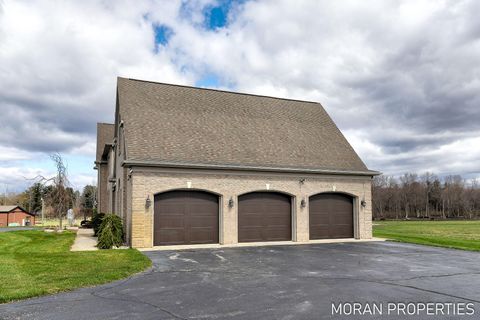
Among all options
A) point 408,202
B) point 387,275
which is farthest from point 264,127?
point 408,202

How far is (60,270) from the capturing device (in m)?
10.8

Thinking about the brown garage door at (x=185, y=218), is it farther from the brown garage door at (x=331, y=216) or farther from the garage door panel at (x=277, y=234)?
the brown garage door at (x=331, y=216)

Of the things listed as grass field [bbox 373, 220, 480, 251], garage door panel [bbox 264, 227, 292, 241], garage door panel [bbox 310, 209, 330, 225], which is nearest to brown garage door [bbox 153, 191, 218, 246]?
garage door panel [bbox 264, 227, 292, 241]

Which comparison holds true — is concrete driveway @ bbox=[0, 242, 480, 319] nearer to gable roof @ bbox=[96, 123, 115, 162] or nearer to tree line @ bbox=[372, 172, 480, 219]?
gable roof @ bbox=[96, 123, 115, 162]

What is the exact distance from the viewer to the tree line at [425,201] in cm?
10369

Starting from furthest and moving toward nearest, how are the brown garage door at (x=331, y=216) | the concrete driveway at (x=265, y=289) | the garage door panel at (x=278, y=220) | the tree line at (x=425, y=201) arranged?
the tree line at (x=425, y=201), the brown garage door at (x=331, y=216), the garage door panel at (x=278, y=220), the concrete driveway at (x=265, y=289)

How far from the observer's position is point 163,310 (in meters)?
7.02

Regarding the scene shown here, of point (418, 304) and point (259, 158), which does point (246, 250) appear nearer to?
point (259, 158)

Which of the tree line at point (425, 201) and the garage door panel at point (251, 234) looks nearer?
the garage door panel at point (251, 234)

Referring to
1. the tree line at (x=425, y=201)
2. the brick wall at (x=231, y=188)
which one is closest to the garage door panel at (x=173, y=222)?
the brick wall at (x=231, y=188)

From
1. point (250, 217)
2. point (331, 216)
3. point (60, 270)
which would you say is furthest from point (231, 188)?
point (60, 270)

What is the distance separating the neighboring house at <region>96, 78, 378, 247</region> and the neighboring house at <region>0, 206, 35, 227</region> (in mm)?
34924

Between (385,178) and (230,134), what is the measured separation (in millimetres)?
109139

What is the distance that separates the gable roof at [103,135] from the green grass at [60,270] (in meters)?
18.3
